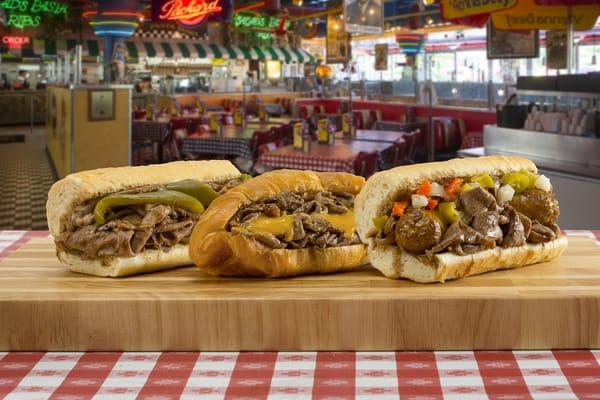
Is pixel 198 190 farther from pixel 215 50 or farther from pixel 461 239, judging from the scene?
pixel 215 50

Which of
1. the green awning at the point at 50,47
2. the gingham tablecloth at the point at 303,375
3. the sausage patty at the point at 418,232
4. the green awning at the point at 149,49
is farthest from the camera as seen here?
the green awning at the point at 149,49

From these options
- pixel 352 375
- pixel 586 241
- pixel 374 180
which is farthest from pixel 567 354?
pixel 586 241

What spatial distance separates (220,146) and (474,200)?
26.3ft

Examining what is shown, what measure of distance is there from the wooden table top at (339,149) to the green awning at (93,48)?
16.7m

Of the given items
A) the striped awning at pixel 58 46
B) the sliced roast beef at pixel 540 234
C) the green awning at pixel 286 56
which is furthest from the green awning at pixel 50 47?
the sliced roast beef at pixel 540 234

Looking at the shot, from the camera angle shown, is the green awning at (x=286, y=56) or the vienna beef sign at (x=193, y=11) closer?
the vienna beef sign at (x=193, y=11)

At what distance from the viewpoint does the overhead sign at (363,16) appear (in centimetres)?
845

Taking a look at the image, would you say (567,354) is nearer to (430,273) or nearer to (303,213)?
(430,273)

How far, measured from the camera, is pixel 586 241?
2314mm

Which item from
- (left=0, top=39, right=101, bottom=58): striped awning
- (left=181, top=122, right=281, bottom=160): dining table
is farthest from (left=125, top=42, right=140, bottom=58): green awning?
(left=181, top=122, right=281, bottom=160): dining table

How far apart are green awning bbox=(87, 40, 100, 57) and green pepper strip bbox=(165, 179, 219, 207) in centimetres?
2273

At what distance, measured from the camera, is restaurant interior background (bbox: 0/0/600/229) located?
22.2 ft

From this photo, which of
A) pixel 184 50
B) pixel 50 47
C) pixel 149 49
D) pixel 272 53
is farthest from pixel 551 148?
pixel 272 53

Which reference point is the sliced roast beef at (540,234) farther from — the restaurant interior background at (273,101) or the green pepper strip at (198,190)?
the restaurant interior background at (273,101)
